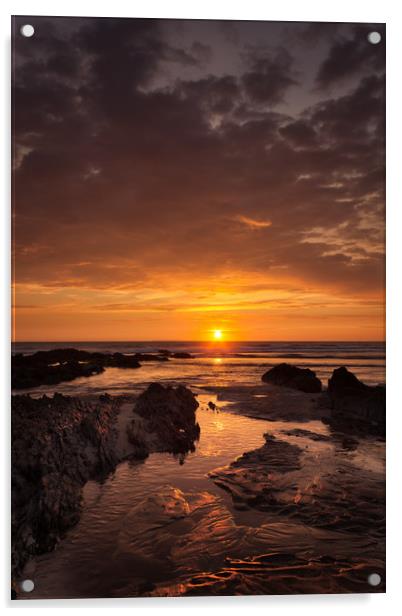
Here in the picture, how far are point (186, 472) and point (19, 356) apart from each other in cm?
95

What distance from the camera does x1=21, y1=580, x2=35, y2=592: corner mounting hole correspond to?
7.45 ft

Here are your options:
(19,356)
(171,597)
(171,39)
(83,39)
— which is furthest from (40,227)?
(171,597)

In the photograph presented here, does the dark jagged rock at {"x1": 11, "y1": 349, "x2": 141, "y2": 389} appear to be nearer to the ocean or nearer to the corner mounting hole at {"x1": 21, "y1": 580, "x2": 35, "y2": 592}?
the ocean

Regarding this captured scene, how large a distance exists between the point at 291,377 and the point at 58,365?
112 cm

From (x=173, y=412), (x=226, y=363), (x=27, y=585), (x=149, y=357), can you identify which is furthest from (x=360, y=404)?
(x=27, y=585)

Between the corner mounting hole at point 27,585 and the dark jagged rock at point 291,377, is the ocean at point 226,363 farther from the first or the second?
the corner mounting hole at point 27,585

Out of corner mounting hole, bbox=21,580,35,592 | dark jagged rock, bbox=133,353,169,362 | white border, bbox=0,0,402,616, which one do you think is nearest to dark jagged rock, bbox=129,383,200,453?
dark jagged rock, bbox=133,353,169,362

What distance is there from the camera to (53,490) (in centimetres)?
233

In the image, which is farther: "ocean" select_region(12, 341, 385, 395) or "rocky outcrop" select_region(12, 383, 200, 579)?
"ocean" select_region(12, 341, 385, 395)

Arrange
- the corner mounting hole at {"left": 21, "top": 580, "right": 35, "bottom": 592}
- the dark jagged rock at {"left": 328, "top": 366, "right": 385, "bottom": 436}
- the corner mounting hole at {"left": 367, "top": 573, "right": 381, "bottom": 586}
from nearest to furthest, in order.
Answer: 1. the corner mounting hole at {"left": 21, "top": 580, "right": 35, "bottom": 592}
2. the corner mounting hole at {"left": 367, "top": 573, "right": 381, "bottom": 586}
3. the dark jagged rock at {"left": 328, "top": 366, "right": 385, "bottom": 436}

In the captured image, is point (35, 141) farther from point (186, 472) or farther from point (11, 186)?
point (186, 472)

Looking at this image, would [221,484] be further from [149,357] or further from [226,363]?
[149,357]

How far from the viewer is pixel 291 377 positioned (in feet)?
8.21
